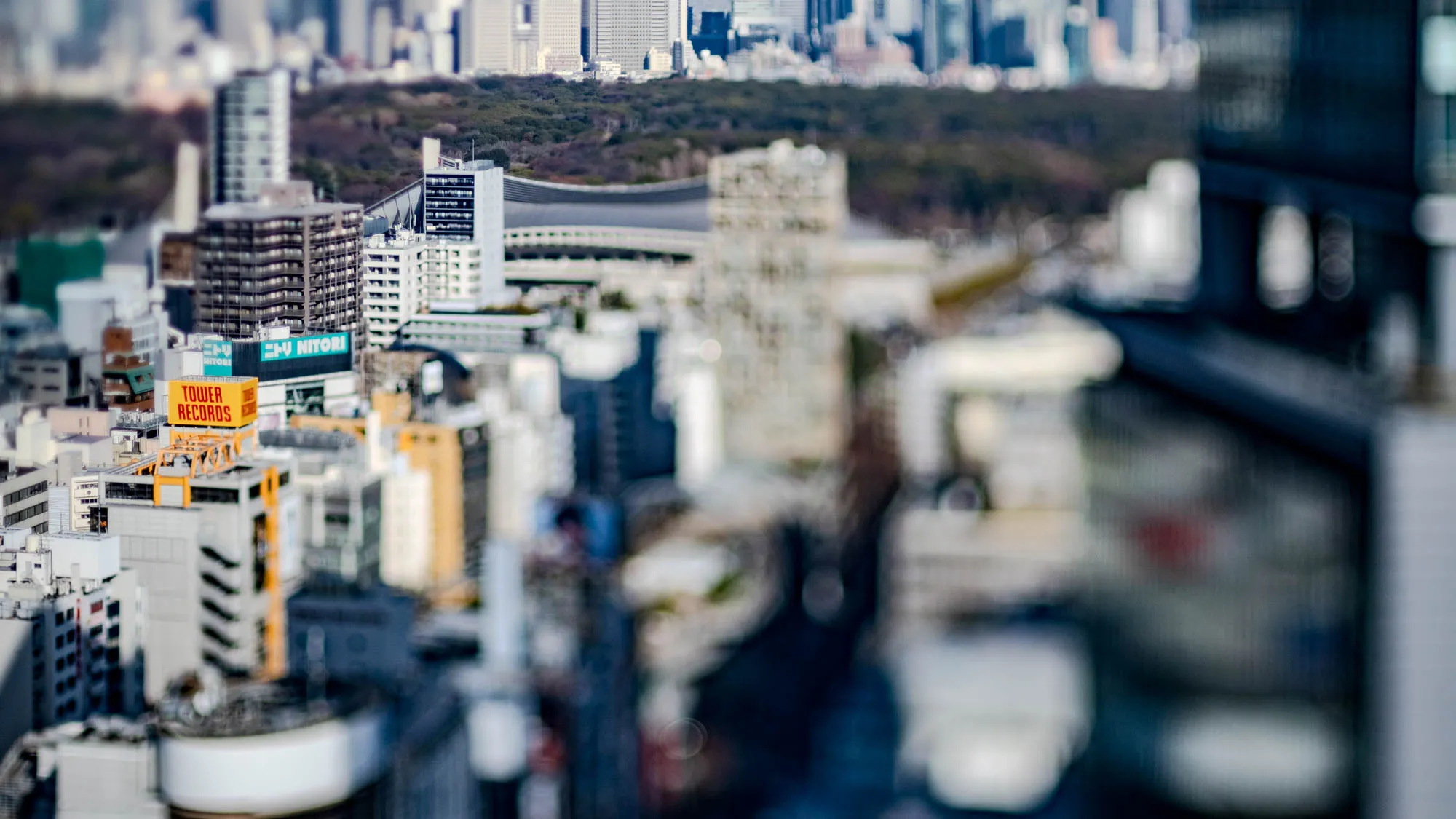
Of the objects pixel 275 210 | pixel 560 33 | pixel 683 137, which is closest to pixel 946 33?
pixel 683 137

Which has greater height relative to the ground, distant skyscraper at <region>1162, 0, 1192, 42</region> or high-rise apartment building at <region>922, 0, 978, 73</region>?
high-rise apartment building at <region>922, 0, 978, 73</region>

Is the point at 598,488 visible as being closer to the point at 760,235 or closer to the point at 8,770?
the point at 760,235

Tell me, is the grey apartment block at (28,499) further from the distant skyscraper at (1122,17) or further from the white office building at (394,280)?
the distant skyscraper at (1122,17)

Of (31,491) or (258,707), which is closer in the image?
(258,707)

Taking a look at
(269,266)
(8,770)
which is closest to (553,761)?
(8,770)

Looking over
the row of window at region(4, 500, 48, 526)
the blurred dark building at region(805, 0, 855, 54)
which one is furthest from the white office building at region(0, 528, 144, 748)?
the blurred dark building at region(805, 0, 855, 54)

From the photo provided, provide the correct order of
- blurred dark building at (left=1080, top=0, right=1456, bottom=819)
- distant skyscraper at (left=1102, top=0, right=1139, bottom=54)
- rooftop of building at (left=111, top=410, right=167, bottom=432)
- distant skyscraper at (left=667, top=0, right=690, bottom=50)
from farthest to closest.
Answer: distant skyscraper at (left=667, top=0, right=690, bottom=50), rooftop of building at (left=111, top=410, right=167, bottom=432), distant skyscraper at (left=1102, top=0, right=1139, bottom=54), blurred dark building at (left=1080, top=0, right=1456, bottom=819)

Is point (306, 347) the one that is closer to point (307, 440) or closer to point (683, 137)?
point (307, 440)

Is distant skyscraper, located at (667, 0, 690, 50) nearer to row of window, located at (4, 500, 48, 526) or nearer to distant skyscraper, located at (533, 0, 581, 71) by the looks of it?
distant skyscraper, located at (533, 0, 581, 71)
